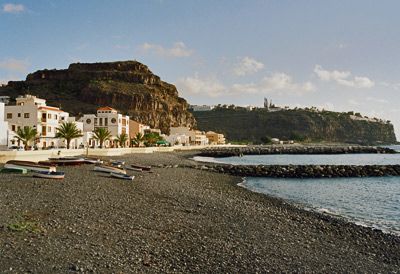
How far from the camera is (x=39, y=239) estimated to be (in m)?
10.9

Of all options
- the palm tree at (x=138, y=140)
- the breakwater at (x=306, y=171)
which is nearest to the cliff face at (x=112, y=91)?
the palm tree at (x=138, y=140)

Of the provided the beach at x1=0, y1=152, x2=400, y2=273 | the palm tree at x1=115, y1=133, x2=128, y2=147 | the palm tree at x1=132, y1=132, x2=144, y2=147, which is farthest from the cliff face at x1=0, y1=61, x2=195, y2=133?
the beach at x1=0, y1=152, x2=400, y2=273

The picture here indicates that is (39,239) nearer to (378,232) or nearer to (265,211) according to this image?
(265,211)

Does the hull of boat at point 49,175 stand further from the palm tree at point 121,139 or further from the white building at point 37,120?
the palm tree at point 121,139

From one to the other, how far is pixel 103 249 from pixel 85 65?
191 m

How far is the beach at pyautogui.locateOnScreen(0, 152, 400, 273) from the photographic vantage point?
9984 mm

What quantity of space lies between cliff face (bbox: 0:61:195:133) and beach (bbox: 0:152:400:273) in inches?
5013

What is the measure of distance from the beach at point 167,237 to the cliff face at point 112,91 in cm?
12732

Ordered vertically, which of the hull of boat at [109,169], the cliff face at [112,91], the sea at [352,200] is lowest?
the sea at [352,200]

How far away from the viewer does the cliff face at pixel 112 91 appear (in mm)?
150750

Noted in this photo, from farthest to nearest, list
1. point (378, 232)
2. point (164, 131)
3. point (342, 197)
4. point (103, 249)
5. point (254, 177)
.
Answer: point (164, 131) → point (254, 177) → point (342, 197) → point (378, 232) → point (103, 249)

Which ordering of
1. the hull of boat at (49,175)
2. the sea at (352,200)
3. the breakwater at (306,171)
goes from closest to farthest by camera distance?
1. the sea at (352,200)
2. the hull of boat at (49,175)
3. the breakwater at (306,171)

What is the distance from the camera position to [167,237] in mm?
12852

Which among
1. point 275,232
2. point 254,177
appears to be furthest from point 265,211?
point 254,177
